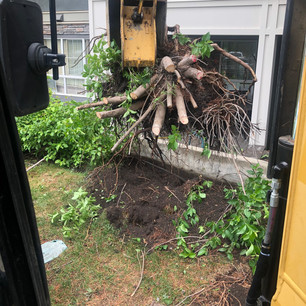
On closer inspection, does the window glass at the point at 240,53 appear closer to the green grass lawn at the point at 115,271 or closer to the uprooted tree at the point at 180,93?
the uprooted tree at the point at 180,93

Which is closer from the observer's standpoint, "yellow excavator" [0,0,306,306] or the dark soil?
"yellow excavator" [0,0,306,306]

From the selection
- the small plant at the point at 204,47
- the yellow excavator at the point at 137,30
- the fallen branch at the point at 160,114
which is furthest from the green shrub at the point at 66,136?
the small plant at the point at 204,47

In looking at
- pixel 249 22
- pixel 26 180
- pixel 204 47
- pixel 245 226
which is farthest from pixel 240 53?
Result: pixel 26 180

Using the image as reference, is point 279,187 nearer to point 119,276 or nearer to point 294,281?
point 294,281

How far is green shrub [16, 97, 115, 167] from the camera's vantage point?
5.12 m

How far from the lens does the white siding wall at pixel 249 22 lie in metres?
6.28

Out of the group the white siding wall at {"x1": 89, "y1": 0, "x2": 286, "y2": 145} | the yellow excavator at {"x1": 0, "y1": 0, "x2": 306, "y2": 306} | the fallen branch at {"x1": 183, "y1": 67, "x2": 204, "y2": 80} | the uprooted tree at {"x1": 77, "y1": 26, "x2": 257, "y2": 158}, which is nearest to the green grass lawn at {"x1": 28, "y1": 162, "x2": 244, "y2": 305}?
the uprooted tree at {"x1": 77, "y1": 26, "x2": 257, "y2": 158}

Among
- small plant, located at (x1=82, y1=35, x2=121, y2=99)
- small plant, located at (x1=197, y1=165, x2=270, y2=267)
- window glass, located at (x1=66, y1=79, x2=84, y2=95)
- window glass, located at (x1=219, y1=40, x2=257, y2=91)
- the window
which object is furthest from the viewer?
window glass, located at (x1=66, y1=79, x2=84, y2=95)

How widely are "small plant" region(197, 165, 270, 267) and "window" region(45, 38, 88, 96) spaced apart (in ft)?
28.8

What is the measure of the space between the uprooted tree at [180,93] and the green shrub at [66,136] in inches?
36.2

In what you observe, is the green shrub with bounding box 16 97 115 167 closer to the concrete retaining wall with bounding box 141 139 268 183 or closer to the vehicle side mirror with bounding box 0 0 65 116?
the concrete retaining wall with bounding box 141 139 268 183

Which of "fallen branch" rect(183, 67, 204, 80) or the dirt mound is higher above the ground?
"fallen branch" rect(183, 67, 204, 80)

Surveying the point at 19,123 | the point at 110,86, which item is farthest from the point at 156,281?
the point at 19,123

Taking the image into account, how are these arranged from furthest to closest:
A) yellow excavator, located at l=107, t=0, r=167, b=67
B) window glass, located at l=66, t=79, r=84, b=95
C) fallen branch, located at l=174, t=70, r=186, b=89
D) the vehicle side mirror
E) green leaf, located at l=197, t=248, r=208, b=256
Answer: window glass, located at l=66, t=79, r=84, b=95
yellow excavator, located at l=107, t=0, r=167, b=67
fallen branch, located at l=174, t=70, r=186, b=89
green leaf, located at l=197, t=248, r=208, b=256
the vehicle side mirror
